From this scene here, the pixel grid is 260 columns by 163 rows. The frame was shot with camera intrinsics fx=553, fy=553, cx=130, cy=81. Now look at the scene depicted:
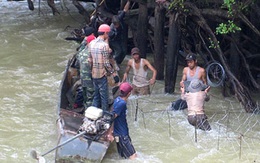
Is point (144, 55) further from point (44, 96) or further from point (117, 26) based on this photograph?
point (44, 96)

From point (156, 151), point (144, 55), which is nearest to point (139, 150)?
point (156, 151)

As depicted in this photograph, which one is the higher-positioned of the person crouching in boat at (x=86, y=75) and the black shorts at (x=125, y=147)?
the person crouching in boat at (x=86, y=75)

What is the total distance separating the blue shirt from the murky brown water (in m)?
0.55

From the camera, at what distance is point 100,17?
13.5m

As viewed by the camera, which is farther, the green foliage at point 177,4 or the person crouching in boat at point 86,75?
the green foliage at point 177,4

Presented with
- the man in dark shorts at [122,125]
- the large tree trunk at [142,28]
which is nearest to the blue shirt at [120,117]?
the man in dark shorts at [122,125]

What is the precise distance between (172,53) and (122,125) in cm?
367

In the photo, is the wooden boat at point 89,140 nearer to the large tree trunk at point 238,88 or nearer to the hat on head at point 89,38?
the hat on head at point 89,38

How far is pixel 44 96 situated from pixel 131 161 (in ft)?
12.8

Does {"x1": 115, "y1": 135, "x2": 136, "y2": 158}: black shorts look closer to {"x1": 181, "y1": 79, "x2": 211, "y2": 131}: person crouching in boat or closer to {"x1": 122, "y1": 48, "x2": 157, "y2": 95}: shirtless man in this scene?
{"x1": 181, "y1": 79, "x2": 211, "y2": 131}: person crouching in boat

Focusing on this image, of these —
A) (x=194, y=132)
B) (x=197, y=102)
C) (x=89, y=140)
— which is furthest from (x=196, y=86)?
(x=89, y=140)

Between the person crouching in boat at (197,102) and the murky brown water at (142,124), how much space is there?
20 cm

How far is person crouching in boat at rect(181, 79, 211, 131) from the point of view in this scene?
28.7ft

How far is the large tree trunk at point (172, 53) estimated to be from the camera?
35.6 ft
